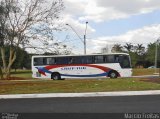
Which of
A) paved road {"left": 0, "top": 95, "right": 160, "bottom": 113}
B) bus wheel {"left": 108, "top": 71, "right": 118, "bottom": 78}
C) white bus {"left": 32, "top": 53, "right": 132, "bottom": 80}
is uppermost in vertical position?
white bus {"left": 32, "top": 53, "right": 132, "bottom": 80}

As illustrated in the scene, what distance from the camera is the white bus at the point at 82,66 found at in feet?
146

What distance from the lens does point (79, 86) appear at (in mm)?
26250

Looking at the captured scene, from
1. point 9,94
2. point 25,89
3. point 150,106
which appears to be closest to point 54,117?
point 150,106

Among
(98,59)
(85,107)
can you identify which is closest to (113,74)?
(98,59)

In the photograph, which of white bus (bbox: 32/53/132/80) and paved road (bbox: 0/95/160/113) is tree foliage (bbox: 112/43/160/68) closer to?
white bus (bbox: 32/53/132/80)

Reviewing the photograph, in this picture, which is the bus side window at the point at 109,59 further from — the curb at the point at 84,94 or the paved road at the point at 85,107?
the paved road at the point at 85,107

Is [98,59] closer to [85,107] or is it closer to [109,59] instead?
[109,59]

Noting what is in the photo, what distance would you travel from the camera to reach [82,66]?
45.1 meters

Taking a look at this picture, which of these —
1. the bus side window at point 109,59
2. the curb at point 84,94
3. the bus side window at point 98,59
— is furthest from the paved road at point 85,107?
the bus side window at point 98,59

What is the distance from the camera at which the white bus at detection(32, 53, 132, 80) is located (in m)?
44.5

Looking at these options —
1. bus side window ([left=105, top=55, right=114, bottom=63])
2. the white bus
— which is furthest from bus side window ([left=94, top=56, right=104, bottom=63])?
A: bus side window ([left=105, top=55, right=114, bottom=63])

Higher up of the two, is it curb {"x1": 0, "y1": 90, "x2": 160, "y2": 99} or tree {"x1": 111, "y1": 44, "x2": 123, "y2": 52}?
tree {"x1": 111, "y1": 44, "x2": 123, "y2": 52}

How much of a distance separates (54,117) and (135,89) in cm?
1240

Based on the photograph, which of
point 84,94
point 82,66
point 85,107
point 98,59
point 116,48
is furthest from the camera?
point 116,48
